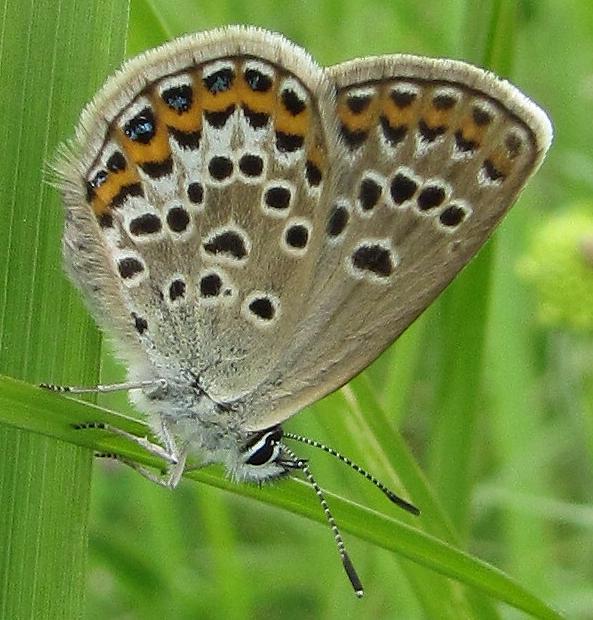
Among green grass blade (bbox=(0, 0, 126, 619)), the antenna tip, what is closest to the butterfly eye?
the antenna tip

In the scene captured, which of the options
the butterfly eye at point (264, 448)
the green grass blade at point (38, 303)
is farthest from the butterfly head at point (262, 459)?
the green grass blade at point (38, 303)

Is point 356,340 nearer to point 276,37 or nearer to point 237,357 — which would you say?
point 237,357

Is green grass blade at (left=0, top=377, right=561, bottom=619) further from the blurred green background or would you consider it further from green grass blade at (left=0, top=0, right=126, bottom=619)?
the blurred green background

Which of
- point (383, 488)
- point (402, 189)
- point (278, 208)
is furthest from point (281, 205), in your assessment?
point (383, 488)

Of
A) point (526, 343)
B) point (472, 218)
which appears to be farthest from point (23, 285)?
point (526, 343)

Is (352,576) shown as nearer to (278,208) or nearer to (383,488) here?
(383,488)
